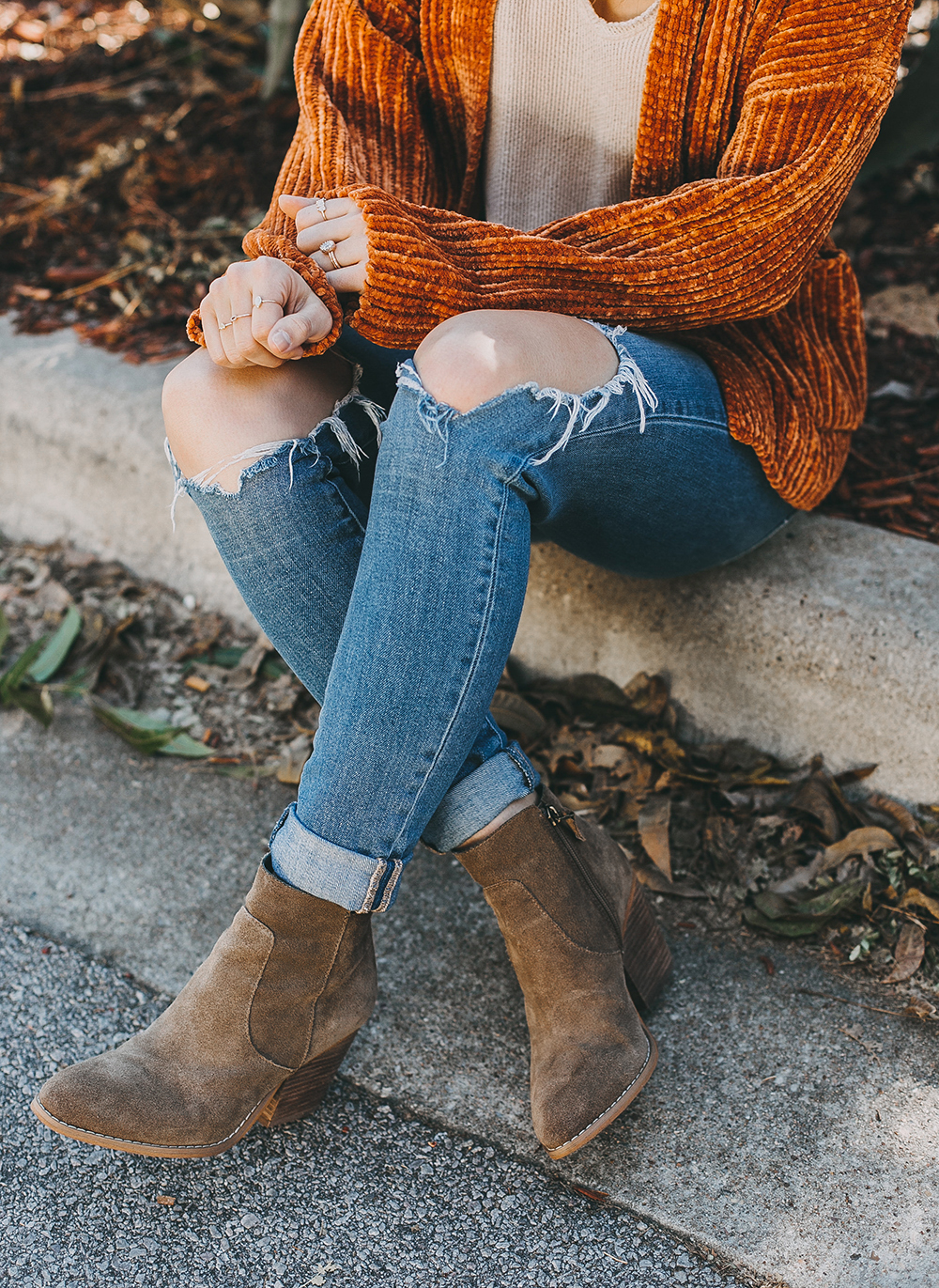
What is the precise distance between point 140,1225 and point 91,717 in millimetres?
1104

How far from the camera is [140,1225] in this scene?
1.22 m

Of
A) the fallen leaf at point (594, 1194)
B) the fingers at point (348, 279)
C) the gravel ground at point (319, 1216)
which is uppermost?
the fingers at point (348, 279)

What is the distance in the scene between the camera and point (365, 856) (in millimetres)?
1163

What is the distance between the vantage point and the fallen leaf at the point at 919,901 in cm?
149

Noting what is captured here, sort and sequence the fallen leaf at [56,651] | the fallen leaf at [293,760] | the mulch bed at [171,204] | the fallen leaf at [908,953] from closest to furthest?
the fallen leaf at [908,953] < the fallen leaf at [293,760] < the mulch bed at [171,204] < the fallen leaf at [56,651]

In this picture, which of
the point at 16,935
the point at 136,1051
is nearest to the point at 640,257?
the point at 136,1051

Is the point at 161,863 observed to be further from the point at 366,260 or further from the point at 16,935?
the point at 366,260

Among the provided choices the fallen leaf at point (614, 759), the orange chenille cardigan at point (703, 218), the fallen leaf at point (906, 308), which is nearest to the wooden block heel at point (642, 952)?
the fallen leaf at point (614, 759)

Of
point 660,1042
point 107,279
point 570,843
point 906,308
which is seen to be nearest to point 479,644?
point 570,843

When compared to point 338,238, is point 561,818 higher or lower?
lower

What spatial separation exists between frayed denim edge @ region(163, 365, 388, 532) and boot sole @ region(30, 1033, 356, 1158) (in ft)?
2.33

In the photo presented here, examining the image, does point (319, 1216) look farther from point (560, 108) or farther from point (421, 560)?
point (560, 108)

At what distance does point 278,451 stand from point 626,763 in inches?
32.4

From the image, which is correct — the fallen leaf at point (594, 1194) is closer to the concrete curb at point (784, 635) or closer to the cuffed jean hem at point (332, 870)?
the cuffed jean hem at point (332, 870)
